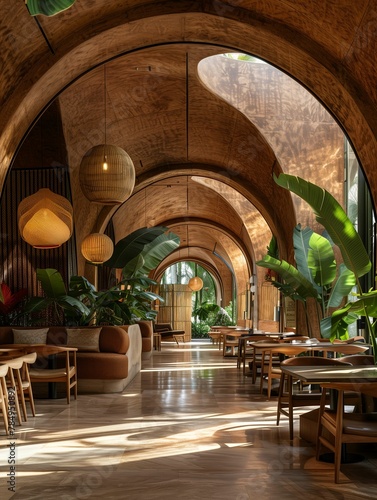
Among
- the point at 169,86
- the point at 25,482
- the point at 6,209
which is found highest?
the point at 169,86

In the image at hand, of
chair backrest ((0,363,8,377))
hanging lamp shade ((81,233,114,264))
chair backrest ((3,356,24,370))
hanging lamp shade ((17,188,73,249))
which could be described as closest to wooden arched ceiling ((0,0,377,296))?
hanging lamp shade ((17,188,73,249))

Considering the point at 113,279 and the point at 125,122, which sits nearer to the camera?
the point at 125,122

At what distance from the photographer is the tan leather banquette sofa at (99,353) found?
9.21 metres

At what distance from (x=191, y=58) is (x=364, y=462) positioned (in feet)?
22.2

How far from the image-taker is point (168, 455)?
530 centimetres

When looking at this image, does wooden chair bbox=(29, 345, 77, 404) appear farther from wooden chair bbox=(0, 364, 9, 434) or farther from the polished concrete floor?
wooden chair bbox=(0, 364, 9, 434)

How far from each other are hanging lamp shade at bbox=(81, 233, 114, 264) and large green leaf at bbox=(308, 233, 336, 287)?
374 centimetres

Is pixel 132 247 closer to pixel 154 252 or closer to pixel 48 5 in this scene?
pixel 154 252

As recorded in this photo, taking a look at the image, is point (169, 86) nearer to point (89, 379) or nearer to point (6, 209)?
point (6, 209)

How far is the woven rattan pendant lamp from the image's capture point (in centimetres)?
744

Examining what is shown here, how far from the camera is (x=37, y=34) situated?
704 centimetres

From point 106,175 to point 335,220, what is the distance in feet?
8.94

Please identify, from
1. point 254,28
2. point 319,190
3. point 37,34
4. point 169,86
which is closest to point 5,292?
point 169,86

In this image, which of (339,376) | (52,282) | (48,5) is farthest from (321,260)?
(48,5)
